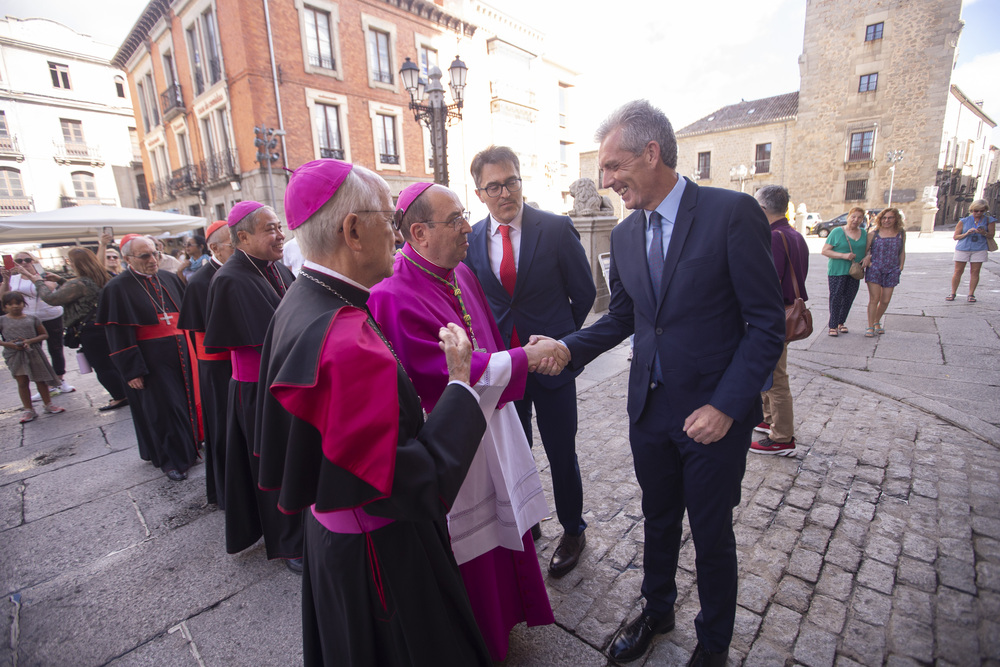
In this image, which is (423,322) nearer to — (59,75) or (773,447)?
(773,447)

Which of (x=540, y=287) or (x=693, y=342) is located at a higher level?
(x=540, y=287)

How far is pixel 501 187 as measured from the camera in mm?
2746

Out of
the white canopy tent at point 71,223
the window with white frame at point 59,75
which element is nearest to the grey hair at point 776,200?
the white canopy tent at point 71,223

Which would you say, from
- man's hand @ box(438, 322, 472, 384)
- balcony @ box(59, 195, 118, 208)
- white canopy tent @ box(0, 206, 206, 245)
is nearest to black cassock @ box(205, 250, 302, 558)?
man's hand @ box(438, 322, 472, 384)

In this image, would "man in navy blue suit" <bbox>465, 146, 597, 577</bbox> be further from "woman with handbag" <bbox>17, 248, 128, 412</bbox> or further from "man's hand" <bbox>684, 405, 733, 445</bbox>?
"woman with handbag" <bbox>17, 248, 128, 412</bbox>

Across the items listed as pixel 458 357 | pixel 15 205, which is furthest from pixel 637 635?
pixel 15 205

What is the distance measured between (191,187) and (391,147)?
8652 mm

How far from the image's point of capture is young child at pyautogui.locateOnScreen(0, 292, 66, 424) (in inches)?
221

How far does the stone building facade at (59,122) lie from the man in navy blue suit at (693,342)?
3675cm

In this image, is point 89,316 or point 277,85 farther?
point 277,85

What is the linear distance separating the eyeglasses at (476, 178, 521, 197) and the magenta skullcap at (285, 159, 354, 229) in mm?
1527

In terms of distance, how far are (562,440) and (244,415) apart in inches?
74.6

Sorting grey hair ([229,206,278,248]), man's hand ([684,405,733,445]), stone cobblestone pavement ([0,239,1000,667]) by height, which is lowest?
stone cobblestone pavement ([0,239,1000,667])

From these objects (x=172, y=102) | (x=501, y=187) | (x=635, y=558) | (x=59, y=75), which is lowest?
(x=635, y=558)
